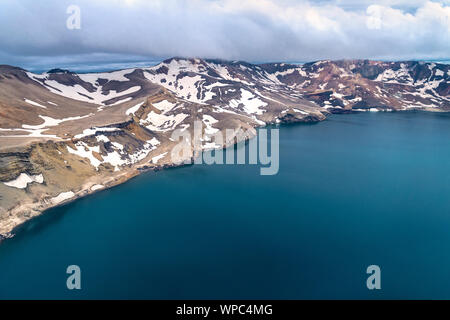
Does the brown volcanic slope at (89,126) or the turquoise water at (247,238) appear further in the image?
the brown volcanic slope at (89,126)

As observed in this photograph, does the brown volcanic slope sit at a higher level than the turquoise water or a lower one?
higher

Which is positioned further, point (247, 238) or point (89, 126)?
point (89, 126)

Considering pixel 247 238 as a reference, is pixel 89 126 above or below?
above

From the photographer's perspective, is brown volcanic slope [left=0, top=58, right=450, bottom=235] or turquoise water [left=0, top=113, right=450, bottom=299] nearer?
turquoise water [left=0, top=113, right=450, bottom=299]

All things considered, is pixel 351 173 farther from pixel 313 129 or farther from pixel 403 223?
pixel 313 129

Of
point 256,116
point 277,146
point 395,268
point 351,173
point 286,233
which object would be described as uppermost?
point 256,116

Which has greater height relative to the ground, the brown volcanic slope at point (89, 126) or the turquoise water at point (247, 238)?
the brown volcanic slope at point (89, 126)
